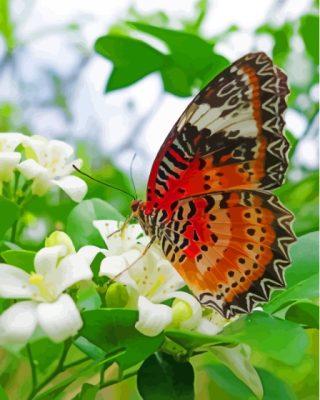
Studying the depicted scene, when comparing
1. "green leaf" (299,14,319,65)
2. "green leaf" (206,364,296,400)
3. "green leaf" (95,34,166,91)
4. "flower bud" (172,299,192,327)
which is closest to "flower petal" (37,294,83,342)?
"flower bud" (172,299,192,327)

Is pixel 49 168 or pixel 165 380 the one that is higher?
pixel 49 168

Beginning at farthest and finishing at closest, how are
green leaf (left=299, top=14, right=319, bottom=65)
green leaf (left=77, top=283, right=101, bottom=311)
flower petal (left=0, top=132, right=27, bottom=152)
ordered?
1. green leaf (left=299, top=14, right=319, bottom=65)
2. flower petal (left=0, top=132, right=27, bottom=152)
3. green leaf (left=77, top=283, right=101, bottom=311)

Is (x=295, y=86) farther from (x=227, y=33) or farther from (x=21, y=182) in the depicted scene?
(x=21, y=182)

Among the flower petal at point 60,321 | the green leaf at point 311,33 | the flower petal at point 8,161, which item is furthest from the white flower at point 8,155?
the green leaf at point 311,33

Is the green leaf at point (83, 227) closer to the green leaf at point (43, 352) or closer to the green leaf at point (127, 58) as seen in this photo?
the green leaf at point (43, 352)

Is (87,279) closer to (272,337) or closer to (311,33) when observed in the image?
(272,337)

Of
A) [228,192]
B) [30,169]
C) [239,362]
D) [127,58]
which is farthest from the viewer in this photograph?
[127,58]

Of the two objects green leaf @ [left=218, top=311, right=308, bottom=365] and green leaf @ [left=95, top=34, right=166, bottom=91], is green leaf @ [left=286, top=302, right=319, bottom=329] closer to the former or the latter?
green leaf @ [left=218, top=311, right=308, bottom=365]

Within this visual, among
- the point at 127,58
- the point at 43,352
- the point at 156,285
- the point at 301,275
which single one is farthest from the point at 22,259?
the point at 127,58
